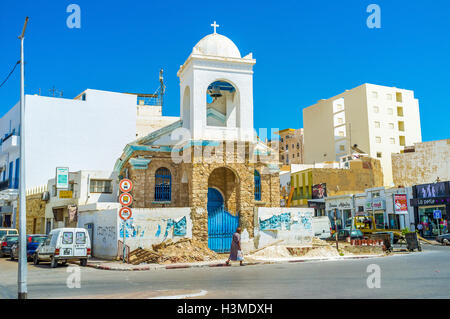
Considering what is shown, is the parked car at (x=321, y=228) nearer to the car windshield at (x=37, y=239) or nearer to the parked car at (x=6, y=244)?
the car windshield at (x=37, y=239)

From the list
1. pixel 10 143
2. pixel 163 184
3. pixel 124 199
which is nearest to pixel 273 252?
pixel 163 184

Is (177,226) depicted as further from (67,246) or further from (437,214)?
(437,214)

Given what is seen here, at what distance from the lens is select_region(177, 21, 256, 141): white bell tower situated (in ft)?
77.4

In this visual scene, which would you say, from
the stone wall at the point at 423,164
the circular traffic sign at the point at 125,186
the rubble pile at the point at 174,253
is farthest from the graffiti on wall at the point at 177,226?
the stone wall at the point at 423,164

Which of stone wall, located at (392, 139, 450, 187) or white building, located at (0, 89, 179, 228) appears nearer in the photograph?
white building, located at (0, 89, 179, 228)

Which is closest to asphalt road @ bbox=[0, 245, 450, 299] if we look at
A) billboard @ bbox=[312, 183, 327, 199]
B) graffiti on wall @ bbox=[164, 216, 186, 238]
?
graffiti on wall @ bbox=[164, 216, 186, 238]

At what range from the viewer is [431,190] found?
131ft

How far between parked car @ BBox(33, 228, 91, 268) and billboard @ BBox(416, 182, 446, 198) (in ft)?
106

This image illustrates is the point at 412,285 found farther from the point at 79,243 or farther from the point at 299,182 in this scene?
the point at 299,182

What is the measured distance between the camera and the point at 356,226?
37.6 meters

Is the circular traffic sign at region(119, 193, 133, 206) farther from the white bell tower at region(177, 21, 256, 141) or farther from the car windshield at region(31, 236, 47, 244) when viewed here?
the car windshield at region(31, 236, 47, 244)

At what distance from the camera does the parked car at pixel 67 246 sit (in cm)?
1845
